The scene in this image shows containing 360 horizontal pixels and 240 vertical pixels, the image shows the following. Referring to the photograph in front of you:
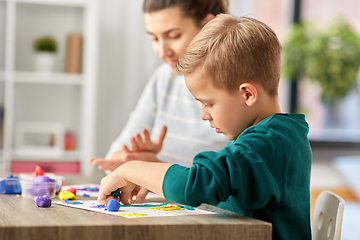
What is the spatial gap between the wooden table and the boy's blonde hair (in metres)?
0.26

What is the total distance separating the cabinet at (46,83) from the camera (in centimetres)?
254

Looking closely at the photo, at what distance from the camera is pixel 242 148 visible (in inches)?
27.7

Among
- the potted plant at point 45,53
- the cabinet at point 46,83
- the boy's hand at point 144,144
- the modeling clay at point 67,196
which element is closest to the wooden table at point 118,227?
the modeling clay at point 67,196

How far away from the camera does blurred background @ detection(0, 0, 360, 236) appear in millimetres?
2594

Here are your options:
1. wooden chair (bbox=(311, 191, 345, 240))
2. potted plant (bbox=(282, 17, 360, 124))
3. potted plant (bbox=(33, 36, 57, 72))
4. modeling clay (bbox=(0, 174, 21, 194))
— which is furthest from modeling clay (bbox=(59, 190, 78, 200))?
potted plant (bbox=(282, 17, 360, 124))

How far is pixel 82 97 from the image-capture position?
107 inches

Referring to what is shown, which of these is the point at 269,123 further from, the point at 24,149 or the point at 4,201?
the point at 24,149

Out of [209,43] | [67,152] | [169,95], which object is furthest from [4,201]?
[67,152]

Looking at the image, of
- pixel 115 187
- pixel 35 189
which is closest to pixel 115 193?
pixel 115 187

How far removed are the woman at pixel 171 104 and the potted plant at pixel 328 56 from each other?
1.65 metres

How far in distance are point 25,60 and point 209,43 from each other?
2.27 meters

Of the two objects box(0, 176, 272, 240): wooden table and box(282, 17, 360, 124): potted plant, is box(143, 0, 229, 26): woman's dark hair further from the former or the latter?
box(282, 17, 360, 124): potted plant

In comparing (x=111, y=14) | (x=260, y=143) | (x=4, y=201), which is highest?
(x=111, y=14)

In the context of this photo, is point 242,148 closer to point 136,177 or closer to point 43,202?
point 136,177
